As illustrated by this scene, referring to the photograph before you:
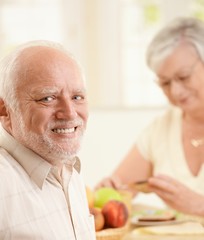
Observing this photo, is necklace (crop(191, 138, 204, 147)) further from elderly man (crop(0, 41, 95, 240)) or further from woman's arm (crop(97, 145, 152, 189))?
elderly man (crop(0, 41, 95, 240))

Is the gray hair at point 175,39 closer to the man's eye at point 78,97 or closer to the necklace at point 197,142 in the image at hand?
the necklace at point 197,142

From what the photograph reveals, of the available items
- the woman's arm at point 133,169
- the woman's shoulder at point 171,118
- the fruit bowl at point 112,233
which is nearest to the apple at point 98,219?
the fruit bowl at point 112,233

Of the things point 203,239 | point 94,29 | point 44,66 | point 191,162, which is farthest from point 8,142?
point 94,29

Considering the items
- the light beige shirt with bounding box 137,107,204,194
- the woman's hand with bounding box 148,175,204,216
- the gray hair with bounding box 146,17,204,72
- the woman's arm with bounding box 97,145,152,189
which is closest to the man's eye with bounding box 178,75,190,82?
the gray hair with bounding box 146,17,204,72

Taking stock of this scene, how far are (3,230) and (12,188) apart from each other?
0.22ft

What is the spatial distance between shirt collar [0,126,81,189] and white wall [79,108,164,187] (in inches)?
109

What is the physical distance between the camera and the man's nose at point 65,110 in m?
0.89

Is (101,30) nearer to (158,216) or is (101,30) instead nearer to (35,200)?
(158,216)

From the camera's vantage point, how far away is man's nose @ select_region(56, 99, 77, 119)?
2.92 ft

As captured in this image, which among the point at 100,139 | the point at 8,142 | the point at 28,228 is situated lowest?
the point at 100,139

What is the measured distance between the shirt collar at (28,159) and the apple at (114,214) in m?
0.59

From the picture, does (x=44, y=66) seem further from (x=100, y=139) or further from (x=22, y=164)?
(x=100, y=139)

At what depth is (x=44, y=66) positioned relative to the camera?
0.88 m

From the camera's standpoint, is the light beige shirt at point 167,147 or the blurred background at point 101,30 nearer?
the light beige shirt at point 167,147
